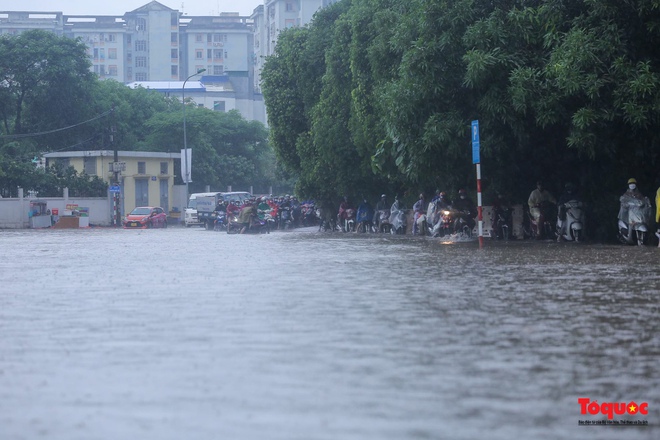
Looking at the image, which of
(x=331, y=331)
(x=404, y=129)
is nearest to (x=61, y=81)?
(x=404, y=129)

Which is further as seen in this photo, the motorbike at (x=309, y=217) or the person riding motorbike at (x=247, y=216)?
the motorbike at (x=309, y=217)

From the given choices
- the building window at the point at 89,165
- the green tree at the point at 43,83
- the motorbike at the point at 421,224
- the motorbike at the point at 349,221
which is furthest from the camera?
the green tree at the point at 43,83

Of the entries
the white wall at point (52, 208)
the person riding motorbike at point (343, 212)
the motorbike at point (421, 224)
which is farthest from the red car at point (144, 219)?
the motorbike at point (421, 224)

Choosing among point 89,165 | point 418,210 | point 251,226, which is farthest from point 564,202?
point 89,165

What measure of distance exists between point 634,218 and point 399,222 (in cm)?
1510

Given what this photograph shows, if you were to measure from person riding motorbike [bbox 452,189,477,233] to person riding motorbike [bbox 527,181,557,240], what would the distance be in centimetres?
195

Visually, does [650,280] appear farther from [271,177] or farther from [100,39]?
[100,39]

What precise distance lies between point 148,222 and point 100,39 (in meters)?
110

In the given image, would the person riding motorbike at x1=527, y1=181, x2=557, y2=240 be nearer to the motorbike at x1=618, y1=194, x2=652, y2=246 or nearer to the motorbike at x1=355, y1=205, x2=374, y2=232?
the motorbike at x1=618, y1=194, x2=652, y2=246

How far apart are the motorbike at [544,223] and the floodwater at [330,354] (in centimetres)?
1258

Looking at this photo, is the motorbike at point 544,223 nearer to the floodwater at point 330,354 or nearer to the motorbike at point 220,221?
the floodwater at point 330,354

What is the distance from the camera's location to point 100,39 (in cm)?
16638

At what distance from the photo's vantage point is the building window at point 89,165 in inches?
3061

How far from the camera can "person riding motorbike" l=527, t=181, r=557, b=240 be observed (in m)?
29.9
